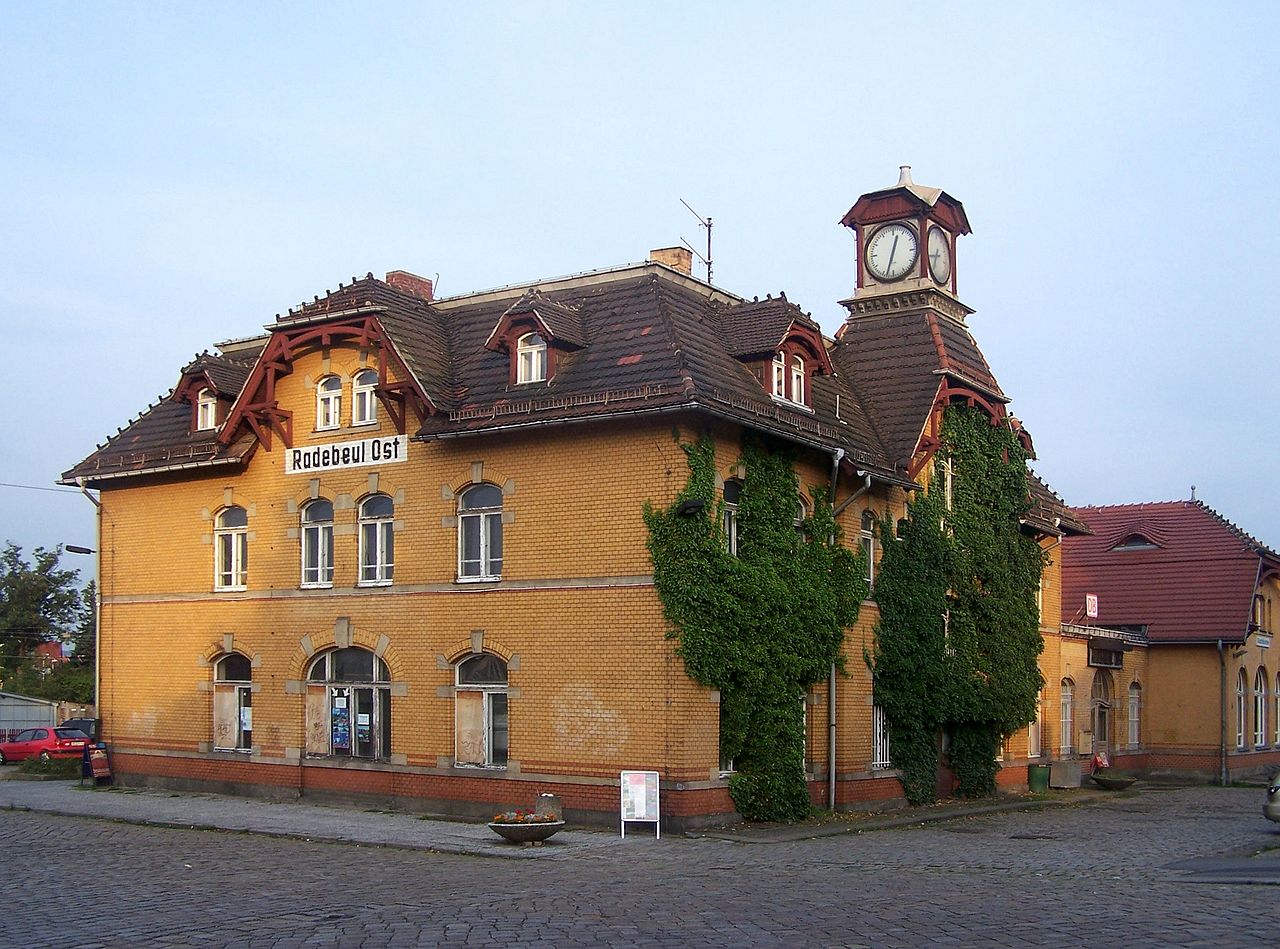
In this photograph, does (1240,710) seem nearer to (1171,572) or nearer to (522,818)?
(1171,572)

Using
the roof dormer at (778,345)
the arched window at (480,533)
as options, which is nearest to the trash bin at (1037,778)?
the roof dormer at (778,345)

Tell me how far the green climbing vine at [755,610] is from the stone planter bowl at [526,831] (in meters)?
3.58

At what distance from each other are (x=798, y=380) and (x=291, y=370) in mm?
10074

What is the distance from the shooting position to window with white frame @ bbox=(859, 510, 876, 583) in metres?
28.4

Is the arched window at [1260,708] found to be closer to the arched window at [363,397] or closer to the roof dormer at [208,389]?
the arched window at [363,397]

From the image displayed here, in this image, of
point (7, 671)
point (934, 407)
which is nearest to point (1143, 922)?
point (934, 407)

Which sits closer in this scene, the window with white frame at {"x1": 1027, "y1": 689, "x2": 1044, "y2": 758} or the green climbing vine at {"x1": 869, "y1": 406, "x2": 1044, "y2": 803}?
the green climbing vine at {"x1": 869, "y1": 406, "x2": 1044, "y2": 803}

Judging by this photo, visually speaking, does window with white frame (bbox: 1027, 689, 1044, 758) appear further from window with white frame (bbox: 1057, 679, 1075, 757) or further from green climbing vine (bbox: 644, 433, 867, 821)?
green climbing vine (bbox: 644, 433, 867, 821)

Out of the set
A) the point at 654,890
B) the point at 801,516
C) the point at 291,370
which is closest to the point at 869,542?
the point at 801,516

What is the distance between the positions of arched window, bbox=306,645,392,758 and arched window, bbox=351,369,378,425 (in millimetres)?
4414

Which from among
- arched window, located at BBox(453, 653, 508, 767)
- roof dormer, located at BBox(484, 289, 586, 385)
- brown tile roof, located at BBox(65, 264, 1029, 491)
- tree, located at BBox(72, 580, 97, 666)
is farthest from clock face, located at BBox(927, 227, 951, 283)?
tree, located at BBox(72, 580, 97, 666)

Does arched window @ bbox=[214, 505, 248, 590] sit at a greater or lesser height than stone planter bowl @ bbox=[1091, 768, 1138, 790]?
greater

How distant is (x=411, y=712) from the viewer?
87.2ft

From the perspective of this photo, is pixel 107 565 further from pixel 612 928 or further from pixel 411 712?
pixel 612 928
